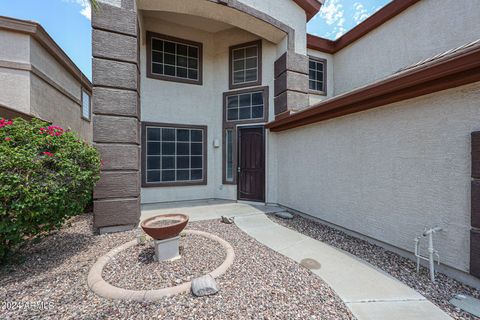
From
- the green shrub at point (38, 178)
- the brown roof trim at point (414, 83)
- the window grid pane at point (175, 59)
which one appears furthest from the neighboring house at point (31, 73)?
the brown roof trim at point (414, 83)

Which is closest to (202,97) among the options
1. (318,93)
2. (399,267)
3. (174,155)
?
(174,155)

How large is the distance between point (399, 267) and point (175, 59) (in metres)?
7.37

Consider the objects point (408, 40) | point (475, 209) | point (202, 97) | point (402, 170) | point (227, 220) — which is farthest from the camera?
point (202, 97)

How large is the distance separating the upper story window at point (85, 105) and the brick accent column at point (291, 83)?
9.92 metres

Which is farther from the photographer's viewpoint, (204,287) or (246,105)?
(246,105)

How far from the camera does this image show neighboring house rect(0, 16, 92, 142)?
5855 mm

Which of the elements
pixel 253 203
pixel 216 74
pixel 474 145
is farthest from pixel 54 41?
pixel 474 145

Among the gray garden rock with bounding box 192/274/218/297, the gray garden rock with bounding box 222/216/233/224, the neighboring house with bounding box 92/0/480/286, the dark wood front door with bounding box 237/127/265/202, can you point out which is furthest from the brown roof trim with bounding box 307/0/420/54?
the gray garden rock with bounding box 192/274/218/297

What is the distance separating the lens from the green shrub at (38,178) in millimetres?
2561

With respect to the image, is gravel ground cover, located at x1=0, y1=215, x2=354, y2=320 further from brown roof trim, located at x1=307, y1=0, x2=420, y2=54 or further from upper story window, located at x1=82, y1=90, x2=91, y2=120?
upper story window, located at x1=82, y1=90, x2=91, y2=120

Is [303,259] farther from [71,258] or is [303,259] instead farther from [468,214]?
[71,258]

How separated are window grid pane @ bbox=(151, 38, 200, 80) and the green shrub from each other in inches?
155

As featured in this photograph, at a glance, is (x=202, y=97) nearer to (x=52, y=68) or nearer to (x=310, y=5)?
(x=310, y=5)

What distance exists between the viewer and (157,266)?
9.04 ft
